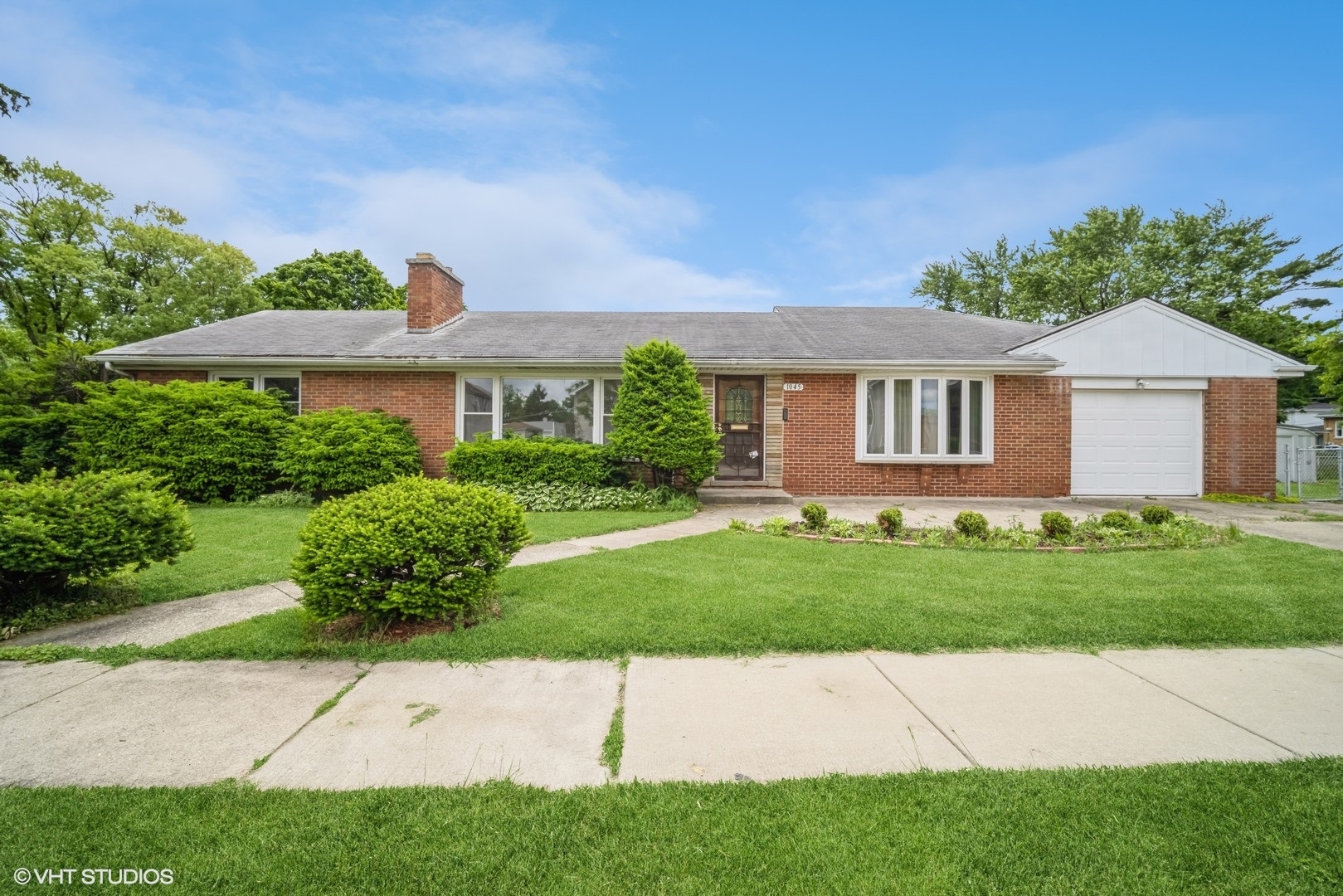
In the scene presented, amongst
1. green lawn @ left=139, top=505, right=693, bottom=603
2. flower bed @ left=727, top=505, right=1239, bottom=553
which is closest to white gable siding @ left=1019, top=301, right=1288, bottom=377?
flower bed @ left=727, top=505, right=1239, bottom=553

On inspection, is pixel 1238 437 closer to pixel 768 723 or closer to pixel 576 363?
pixel 576 363

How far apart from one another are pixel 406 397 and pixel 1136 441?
594 inches

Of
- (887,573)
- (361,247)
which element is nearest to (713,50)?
(887,573)

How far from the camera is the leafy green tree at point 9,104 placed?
14.9 ft

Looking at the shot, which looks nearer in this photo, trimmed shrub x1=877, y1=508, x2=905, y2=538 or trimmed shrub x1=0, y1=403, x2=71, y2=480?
trimmed shrub x1=877, y1=508, x2=905, y2=538

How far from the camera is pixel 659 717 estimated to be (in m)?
2.65

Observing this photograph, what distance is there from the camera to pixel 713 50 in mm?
12086

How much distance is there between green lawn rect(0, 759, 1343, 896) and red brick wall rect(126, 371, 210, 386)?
1228 cm

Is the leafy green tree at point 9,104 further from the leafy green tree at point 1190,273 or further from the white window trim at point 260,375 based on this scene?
the leafy green tree at point 1190,273

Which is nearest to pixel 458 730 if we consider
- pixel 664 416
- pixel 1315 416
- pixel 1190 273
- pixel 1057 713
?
pixel 1057 713

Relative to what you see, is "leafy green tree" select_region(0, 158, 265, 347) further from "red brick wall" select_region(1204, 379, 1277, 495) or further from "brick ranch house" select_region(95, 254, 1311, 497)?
"red brick wall" select_region(1204, 379, 1277, 495)

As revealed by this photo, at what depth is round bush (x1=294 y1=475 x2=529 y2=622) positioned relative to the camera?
11.4ft

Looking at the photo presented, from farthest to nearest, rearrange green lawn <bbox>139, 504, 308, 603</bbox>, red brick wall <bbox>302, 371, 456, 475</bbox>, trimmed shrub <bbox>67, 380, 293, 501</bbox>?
red brick wall <bbox>302, 371, 456, 475</bbox>
trimmed shrub <bbox>67, 380, 293, 501</bbox>
green lawn <bbox>139, 504, 308, 603</bbox>

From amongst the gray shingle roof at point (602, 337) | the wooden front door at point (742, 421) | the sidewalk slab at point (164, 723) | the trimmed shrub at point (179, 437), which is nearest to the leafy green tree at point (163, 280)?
the gray shingle roof at point (602, 337)
